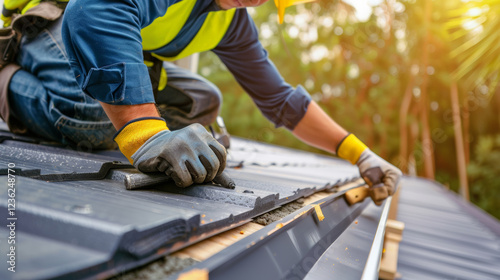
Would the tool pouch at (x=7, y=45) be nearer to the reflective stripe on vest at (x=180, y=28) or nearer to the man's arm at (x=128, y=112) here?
the reflective stripe on vest at (x=180, y=28)

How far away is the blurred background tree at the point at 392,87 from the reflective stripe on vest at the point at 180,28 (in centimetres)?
1131

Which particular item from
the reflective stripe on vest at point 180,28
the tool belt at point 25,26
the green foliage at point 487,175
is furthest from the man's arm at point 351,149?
the green foliage at point 487,175

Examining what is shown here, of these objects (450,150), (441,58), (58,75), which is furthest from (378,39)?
(58,75)

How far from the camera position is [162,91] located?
207 cm

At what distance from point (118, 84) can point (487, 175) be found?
1446 centimetres

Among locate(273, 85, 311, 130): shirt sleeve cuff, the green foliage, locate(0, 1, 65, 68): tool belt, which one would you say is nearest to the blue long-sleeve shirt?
locate(0, 1, 65, 68): tool belt

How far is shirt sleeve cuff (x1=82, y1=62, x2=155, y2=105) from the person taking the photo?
37.5 inches

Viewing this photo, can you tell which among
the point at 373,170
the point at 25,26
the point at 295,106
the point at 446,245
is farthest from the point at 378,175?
the point at 25,26

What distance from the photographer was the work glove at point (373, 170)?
1.70 metres

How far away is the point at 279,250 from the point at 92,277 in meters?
0.40

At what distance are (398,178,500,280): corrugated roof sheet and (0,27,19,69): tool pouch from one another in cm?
208

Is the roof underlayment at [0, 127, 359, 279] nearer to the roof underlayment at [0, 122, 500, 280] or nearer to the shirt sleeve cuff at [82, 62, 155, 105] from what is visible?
the roof underlayment at [0, 122, 500, 280]

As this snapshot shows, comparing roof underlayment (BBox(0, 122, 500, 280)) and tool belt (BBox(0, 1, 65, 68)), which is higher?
tool belt (BBox(0, 1, 65, 68))

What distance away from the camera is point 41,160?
39.1 inches
